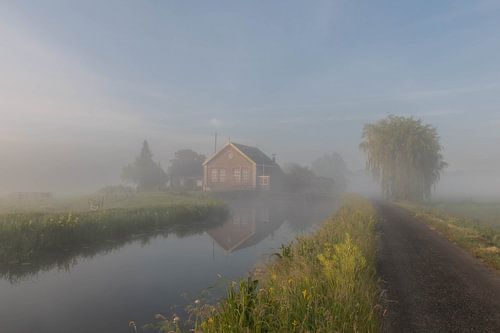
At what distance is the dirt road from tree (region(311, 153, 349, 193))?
10057 cm

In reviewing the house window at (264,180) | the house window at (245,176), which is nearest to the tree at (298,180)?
the house window at (264,180)

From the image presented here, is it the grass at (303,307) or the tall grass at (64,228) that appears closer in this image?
the grass at (303,307)

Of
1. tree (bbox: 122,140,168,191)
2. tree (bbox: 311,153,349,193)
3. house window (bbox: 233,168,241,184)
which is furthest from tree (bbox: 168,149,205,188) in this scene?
tree (bbox: 311,153,349,193)

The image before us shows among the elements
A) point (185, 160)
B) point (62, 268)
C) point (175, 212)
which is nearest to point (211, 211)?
point (175, 212)

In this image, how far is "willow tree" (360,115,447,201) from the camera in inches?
1673

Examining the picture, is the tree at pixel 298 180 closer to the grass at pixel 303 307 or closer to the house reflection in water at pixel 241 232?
the house reflection in water at pixel 241 232

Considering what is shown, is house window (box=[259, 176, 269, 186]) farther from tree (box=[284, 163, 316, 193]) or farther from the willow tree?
the willow tree

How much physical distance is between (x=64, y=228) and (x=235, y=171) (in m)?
41.1

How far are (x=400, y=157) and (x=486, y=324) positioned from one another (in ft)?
136

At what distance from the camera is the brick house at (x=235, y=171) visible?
54.3 metres

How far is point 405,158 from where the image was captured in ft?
140

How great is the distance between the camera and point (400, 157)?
43.2 metres

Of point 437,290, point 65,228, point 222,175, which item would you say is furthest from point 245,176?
point 437,290

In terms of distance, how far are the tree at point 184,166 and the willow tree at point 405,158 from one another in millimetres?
37267
